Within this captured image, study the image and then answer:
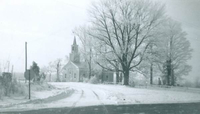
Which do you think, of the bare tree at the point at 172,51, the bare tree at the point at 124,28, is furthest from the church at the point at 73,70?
the bare tree at the point at 124,28

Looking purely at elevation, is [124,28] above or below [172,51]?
above

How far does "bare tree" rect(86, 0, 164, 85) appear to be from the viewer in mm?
32656

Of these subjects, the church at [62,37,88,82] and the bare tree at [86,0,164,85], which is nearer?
the bare tree at [86,0,164,85]

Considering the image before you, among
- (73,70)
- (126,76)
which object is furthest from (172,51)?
(73,70)

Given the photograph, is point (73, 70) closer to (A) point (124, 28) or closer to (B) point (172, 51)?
(B) point (172, 51)

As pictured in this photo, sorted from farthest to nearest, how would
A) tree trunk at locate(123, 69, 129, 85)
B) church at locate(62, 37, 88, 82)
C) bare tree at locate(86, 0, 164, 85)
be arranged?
church at locate(62, 37, 88, 82)
tree trunk at locate(123, 69, 129, 85)
bare tree at locate(86, 0, 164, 85)

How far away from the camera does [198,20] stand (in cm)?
2181

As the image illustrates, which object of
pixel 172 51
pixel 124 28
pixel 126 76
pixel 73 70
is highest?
pixel 124 28

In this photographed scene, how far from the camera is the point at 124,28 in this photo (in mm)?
33562

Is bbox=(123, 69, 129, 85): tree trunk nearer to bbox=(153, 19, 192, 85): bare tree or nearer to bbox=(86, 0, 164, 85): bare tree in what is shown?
bbox=(86, 0, 164, 85): bare tree

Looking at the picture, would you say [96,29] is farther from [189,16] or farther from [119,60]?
[189,16]

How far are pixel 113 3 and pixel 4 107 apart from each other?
22.5 meters

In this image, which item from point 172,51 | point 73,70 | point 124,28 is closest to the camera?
point 124,28

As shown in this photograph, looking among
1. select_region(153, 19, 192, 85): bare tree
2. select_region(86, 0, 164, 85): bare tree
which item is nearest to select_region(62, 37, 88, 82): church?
select_region(153, 19, 192, 85): bare tree
